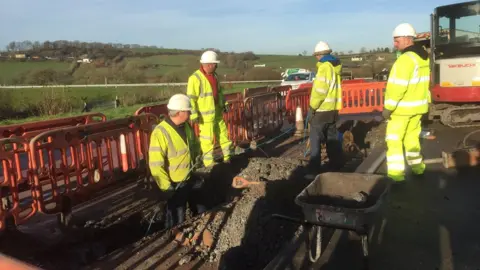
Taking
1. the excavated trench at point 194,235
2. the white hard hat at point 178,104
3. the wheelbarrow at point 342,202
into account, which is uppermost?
the white hard hat at point 178,104

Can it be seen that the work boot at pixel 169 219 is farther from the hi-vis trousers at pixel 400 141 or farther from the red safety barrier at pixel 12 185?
the hi-vis trousers at pixel 400 141

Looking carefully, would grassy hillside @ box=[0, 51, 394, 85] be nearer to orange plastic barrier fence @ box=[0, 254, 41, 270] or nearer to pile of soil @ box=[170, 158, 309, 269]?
pile of soil @ box=[170, 158, 309, 269]

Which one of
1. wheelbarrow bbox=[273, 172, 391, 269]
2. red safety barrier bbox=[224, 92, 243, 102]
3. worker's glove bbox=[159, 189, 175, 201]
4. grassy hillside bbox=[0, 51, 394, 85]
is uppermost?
grassy hillside bbox=[0, 51, 394, 85]

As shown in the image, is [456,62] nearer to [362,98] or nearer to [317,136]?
[362,98]

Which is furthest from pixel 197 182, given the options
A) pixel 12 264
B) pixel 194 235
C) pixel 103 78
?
pixel 103 78

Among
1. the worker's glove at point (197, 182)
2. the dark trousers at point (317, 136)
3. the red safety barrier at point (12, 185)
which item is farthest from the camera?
the dark trousers at point (317, 136)

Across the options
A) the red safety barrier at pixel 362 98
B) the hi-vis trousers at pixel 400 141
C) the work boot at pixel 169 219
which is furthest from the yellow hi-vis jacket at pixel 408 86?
the red safety barrier at pixel 362 98

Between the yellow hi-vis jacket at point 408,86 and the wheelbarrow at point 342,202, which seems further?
the yellow hi-vis jacket at point 408,86

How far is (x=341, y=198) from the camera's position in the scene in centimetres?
411

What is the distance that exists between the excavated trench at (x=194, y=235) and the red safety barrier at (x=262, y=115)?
12.9ft

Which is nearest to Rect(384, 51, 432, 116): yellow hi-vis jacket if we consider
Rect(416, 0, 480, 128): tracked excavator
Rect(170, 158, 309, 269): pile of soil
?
Rect(170, 158, 309, 269): pile of soil

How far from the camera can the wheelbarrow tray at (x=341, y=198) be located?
3.35 metres

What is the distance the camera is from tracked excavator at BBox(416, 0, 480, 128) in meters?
9.80

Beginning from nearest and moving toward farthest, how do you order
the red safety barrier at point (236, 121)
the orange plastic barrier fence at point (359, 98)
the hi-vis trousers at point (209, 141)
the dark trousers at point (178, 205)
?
the dark trousers at point (178, 205)
the hi-vis trousers at point (209, 141)
the red safety barrier at point (236, 121)
the orange plastic barrier fence at point (359, 98)
